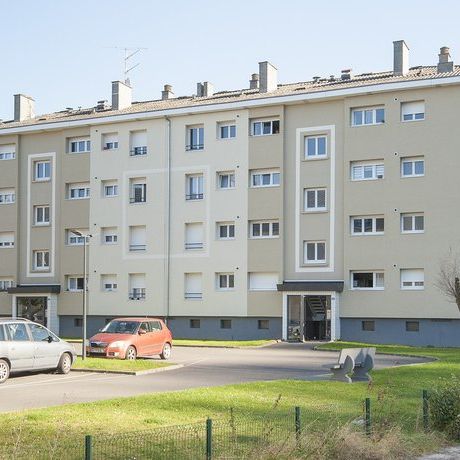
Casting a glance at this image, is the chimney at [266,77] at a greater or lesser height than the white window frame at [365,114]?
greater

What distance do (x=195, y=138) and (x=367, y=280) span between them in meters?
12.7

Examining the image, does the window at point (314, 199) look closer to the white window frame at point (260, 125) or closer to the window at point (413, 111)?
the white window frame at point (260, 125)

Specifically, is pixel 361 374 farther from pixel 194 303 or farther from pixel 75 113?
pixel 75 113

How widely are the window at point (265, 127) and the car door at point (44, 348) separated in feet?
85.1

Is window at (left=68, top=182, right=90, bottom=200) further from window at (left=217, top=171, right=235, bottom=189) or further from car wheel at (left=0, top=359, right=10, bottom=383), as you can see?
car wheel at (left=0, top=359, right=10, bottom=383)

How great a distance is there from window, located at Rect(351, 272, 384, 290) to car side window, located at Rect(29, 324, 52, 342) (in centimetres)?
2404

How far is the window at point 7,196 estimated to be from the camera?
2116 inches

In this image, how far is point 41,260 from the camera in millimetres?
52781

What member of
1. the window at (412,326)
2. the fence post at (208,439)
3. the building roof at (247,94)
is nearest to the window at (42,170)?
the building roof at (247,94)

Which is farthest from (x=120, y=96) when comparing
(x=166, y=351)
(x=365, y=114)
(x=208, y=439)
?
(x=208, y=439)

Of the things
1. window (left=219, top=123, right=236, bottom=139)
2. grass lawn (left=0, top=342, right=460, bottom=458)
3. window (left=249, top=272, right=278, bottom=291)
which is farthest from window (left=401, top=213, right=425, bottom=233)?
grass lawn (left=0, top=342, right=460, bottom=458)

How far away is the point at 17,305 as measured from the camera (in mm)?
52375

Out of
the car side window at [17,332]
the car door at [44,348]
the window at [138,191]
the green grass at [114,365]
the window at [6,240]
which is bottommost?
the green grass at [114,365]

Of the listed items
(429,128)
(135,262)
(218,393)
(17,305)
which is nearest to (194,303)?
(135,262)
